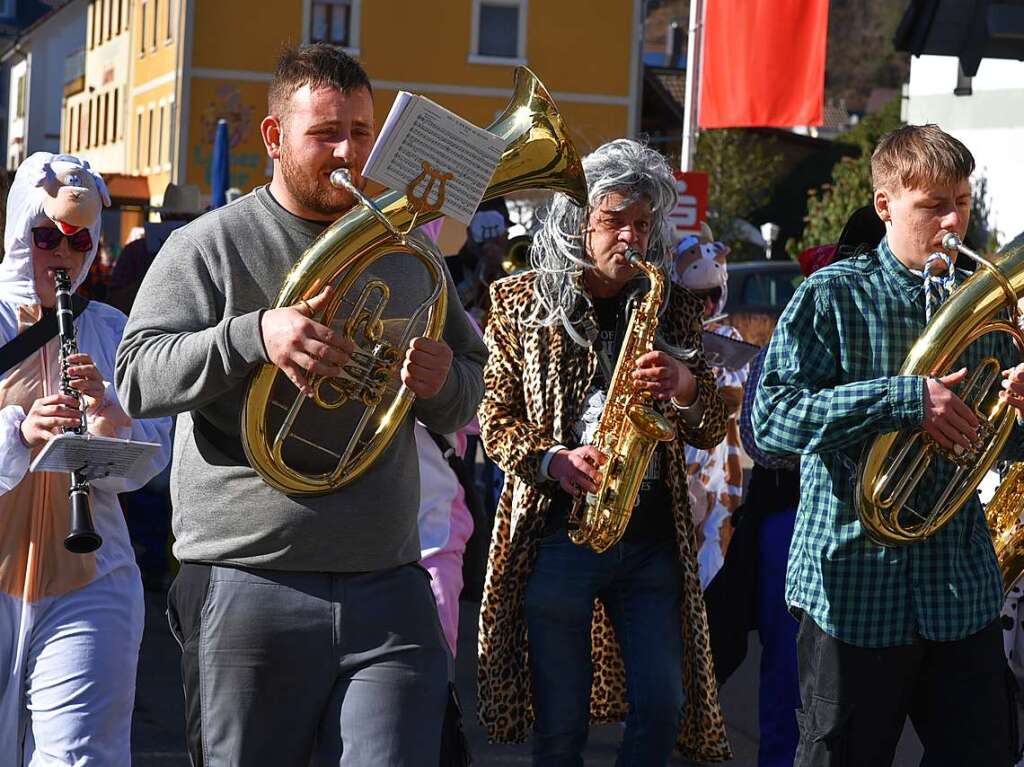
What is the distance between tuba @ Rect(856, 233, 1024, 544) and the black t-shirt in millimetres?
751

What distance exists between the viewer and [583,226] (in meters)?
4.69

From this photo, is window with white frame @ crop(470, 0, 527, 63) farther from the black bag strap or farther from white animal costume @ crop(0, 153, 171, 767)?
the black bag strap

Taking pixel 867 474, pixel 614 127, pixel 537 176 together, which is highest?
pixel 614 127

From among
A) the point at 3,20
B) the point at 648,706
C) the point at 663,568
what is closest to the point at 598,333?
the point at 663,568

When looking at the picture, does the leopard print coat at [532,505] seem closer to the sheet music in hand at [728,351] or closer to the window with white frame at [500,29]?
the sheet music in hand at [728,351]

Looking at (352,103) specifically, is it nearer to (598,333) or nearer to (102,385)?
(102,385)

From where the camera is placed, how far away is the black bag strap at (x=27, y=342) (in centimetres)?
418

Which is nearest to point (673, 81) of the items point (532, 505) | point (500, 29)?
point (500, 29)

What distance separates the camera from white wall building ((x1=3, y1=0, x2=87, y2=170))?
199 feet

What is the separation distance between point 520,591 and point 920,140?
151cm

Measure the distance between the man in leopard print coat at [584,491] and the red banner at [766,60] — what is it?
267 inches

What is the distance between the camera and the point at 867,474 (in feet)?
12.9

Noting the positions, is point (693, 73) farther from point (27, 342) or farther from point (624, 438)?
point (27, 342)

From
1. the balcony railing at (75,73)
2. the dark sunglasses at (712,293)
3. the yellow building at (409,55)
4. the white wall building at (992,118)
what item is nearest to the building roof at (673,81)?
the yellow building at (409,55)
